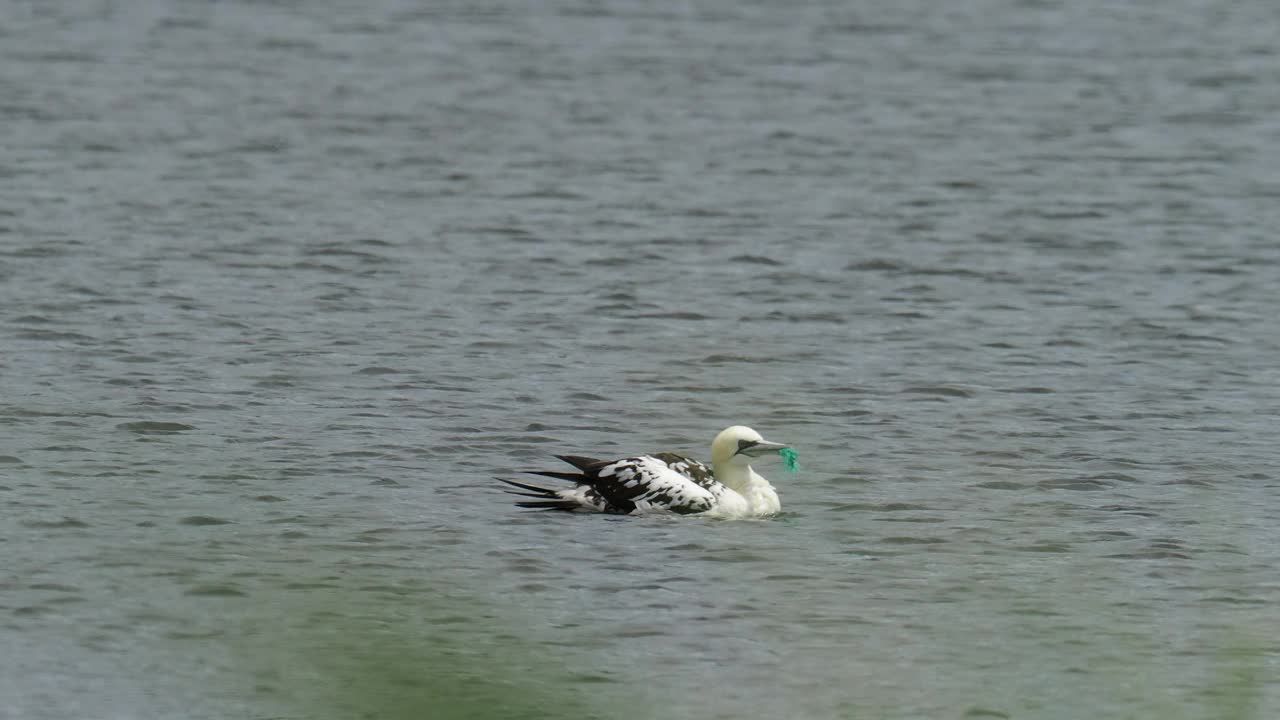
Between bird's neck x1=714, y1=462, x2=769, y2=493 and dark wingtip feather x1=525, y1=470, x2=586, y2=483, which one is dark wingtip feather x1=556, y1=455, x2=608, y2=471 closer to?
dark wingtip feather x1=525, y1=470, x2=586, y2=483

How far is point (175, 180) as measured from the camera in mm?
25250

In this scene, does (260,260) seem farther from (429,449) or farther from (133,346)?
(429,449)

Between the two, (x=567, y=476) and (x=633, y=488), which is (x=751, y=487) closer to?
(x=633, y=488)

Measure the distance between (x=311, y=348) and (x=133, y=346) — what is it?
1387 millimetres

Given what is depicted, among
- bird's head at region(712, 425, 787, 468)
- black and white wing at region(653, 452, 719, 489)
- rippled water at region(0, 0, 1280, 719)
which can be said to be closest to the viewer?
rippled water at region(0, 0, 1280, 719)

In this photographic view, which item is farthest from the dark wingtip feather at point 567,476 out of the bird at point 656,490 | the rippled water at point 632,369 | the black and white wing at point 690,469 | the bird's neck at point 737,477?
the bird's neck at point 737,477

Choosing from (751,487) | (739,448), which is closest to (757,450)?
(739,448)

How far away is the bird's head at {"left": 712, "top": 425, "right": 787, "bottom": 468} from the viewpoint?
13117 millimetres

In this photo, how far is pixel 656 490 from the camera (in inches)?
494

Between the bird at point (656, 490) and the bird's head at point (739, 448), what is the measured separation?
0.17 feet

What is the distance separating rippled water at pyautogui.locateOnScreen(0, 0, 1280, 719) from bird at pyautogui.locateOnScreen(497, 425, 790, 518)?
143mm

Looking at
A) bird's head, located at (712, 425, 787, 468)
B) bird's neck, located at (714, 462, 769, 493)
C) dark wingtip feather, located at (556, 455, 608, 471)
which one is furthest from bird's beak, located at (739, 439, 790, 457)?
dark wingtip feather, located at (556, 455, 608, 471)

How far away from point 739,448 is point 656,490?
A: 803 mm

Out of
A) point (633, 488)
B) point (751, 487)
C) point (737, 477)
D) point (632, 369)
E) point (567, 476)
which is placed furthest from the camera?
point (632, 369)
